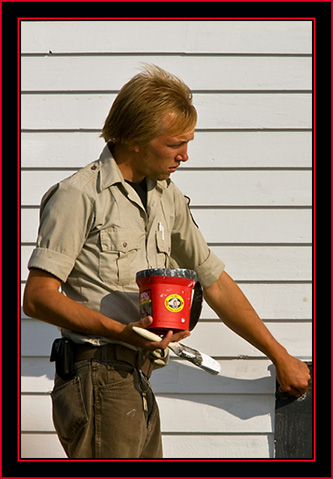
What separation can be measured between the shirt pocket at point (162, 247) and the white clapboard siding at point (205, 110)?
985mm

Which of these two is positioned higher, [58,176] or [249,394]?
[58,176]

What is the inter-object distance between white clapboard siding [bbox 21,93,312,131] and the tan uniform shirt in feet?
2.93

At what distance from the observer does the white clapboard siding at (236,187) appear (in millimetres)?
3527

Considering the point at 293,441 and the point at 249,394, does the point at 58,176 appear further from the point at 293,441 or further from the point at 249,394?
the point at 293,441

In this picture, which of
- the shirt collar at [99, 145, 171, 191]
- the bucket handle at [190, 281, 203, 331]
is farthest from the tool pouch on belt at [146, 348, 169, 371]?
the shirt collar at [99, 145, 171, 191]

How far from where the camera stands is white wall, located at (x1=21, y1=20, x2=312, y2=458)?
3502 mm

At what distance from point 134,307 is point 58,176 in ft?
3.90

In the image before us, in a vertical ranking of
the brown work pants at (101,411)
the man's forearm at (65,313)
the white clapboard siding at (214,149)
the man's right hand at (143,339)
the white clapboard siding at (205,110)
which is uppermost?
the white clapboard siding at (205,110)

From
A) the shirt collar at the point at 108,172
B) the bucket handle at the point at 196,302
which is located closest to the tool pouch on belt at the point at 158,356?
the bucket handle at the point at 196,302

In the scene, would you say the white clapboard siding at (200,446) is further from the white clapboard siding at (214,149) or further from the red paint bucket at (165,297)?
the white clapboard siding at (214,149)

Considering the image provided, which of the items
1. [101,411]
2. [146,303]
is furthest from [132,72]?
[101,411]

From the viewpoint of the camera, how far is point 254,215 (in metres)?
3.52

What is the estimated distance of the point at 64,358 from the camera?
2.48 metres

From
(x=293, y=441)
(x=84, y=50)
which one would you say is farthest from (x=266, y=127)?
(x=293, y=441)
